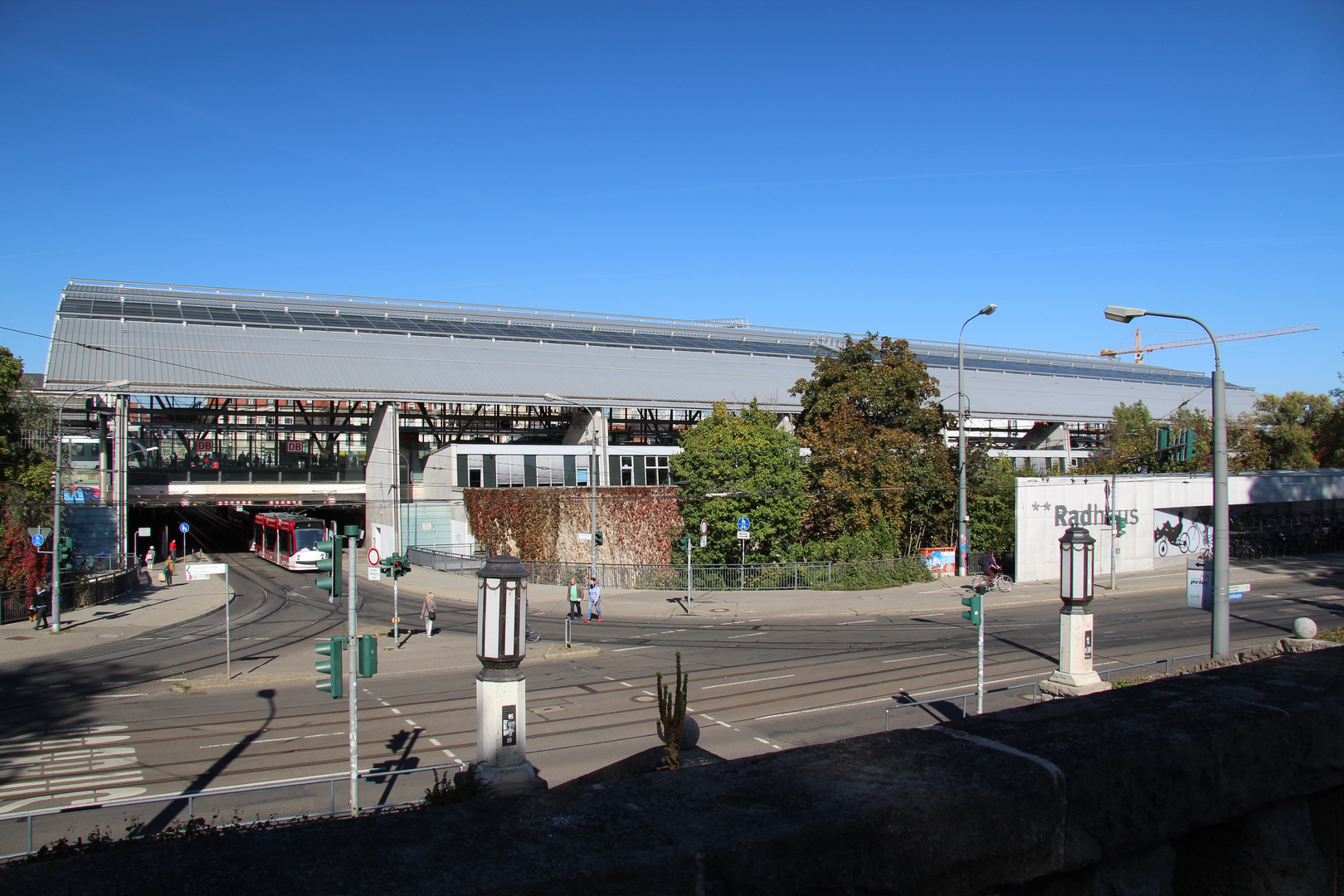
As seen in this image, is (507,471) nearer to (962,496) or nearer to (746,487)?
(746,487)

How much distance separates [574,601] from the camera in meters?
30.4

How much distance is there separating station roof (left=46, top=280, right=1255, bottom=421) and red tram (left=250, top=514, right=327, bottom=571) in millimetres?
7720

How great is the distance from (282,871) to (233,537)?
255ft

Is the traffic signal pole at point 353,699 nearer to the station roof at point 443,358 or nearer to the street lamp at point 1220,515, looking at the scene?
the street lamp at point 1220,515

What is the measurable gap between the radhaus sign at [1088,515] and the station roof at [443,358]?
20451mm

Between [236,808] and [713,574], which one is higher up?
[236,808]

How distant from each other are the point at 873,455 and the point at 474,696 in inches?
888

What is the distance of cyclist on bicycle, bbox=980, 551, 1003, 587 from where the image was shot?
36.8 meters

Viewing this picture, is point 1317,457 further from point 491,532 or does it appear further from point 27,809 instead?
point 27,809

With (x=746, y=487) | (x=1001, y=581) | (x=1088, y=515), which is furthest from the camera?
(x=1088, y=515)

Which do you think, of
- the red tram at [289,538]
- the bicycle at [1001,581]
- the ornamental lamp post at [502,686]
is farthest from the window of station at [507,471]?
the ornamental lamp post at [502,686]

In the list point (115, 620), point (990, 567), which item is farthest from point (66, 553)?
point (990, 567)

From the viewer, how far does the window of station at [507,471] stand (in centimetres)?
4812

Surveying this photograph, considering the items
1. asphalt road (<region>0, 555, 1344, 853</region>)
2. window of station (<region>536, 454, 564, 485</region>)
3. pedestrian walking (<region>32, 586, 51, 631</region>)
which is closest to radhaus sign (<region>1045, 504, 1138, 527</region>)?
asphalt road (<region>0, 555, 1344, 853</region>)
